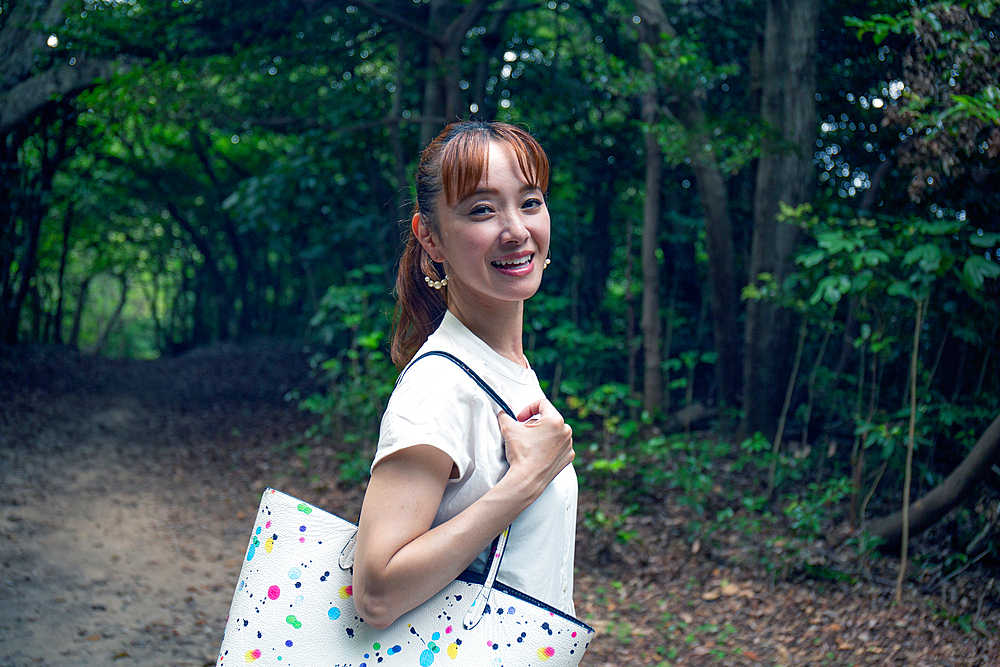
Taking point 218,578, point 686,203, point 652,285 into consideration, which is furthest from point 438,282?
point 686,203

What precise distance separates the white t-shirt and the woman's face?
110mm

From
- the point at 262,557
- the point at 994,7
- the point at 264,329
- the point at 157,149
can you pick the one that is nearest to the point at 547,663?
the point at 262,557

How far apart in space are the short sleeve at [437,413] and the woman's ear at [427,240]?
0.25 metres

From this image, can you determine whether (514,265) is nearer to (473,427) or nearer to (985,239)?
(473,427)

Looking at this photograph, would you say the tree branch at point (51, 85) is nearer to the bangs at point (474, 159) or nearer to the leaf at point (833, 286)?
the leaf at point (833, 286)

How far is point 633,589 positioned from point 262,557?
321cm

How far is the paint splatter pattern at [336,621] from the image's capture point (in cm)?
100

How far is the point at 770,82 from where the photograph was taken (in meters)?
5.08

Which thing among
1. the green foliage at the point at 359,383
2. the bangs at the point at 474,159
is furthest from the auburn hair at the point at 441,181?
the green foliage at the point at 359,383

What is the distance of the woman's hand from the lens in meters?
1.11

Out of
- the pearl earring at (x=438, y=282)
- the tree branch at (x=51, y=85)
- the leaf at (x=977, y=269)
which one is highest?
the tree branch at (x=51, y=85)

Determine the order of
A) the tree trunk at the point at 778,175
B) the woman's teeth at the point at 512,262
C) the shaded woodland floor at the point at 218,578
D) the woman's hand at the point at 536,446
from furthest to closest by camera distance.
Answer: the tree trunk at the point at 778,175, the shaded woodland floor at the point at 218,578, the woman's teeth at the point at 512,262, the woman's hand at the point at 536,446

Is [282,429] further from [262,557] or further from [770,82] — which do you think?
[262,557]

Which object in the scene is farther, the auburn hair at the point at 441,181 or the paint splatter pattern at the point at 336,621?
the auburn hair at the point at 441,181
